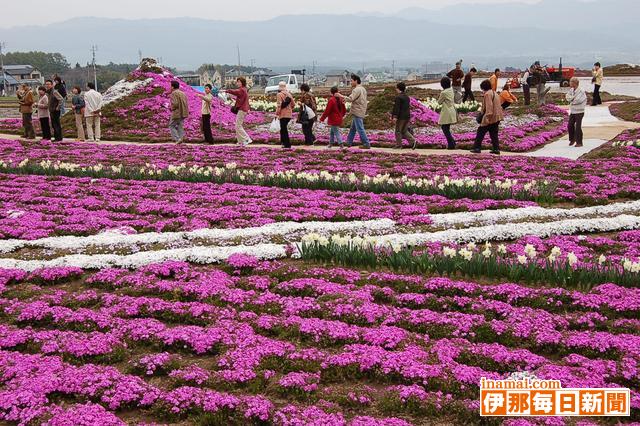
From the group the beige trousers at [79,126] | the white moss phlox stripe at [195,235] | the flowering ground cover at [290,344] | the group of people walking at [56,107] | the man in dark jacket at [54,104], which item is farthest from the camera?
the beige trousers at [79,126]

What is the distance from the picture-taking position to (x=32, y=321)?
310 inches

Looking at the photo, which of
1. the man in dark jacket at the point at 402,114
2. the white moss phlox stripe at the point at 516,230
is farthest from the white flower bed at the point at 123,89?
the white moss phlox stripe at the point at 516,230

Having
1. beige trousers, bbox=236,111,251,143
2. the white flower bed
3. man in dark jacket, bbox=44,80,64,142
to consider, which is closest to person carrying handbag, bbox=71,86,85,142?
man in dark jacket, bbox=44,80,64,142

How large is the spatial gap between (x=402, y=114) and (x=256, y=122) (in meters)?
14.4

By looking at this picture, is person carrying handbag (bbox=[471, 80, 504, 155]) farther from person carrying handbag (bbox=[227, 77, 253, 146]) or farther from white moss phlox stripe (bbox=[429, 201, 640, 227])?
person carrying handbag (bbox=[227, 77, 253, 146])

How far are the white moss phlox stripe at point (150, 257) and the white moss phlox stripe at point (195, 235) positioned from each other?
713 millimetres

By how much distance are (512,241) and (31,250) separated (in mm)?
8770

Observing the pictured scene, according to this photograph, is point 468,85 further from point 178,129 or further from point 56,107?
point 56,107

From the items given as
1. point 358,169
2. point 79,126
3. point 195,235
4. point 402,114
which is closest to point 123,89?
point 79,126

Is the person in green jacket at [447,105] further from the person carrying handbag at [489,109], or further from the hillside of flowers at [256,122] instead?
the hillside of flowers at [256,122]

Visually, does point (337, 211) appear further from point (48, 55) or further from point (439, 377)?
point (48, 55)

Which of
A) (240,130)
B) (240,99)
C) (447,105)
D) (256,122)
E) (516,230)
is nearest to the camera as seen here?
(516,230)

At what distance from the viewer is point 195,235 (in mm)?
11430

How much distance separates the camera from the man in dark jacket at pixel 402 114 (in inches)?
831
